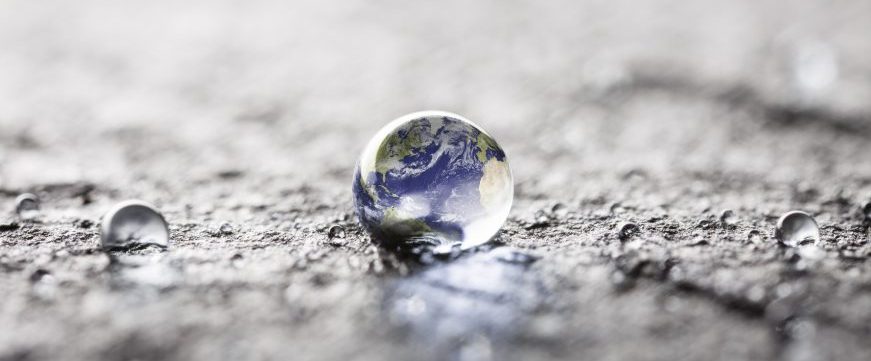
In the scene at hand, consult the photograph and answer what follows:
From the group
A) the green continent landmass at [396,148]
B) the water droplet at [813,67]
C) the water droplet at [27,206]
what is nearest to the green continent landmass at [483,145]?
the green continent landmass at [396,148]

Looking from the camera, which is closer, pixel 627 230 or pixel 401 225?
pixel 401 225

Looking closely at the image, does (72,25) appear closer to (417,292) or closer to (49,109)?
(49,109)

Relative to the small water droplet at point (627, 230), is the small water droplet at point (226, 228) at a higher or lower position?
higher

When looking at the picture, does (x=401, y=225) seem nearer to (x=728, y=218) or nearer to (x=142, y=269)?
(x=142, y=269)

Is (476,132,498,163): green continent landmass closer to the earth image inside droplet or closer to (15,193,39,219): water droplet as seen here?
the earth image inside droplet

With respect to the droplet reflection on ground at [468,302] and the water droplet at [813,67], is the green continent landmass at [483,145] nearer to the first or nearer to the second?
the droplet reflection on ground at [468,302]

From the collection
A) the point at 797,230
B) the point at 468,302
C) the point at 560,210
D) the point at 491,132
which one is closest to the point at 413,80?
the point at 491,132

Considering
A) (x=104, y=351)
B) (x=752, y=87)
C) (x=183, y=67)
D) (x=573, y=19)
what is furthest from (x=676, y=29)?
(x=104, y=351)
